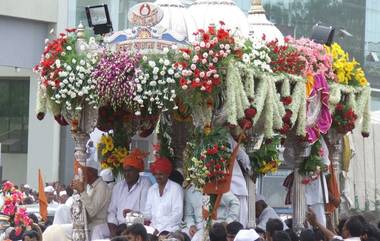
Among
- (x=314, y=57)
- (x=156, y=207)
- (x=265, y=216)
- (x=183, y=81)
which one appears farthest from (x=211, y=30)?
(x=265, y=216)

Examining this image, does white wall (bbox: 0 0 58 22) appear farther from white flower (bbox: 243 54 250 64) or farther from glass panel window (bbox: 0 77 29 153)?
white flower (bbox: 243 54 250 64)

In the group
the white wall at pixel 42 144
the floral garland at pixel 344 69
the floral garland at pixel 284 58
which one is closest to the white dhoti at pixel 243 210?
the floral garland at pixel 284 58

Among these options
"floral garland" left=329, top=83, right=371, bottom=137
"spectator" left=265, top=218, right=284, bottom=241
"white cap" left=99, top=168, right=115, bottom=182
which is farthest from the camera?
"white cap" left=99, top=168, right=115, bottom=182

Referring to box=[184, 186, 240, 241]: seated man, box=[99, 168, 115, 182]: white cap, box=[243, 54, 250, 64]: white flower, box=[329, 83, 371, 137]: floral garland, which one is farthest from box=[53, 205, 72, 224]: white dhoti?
box=[329, 83, 371, 137]: floral garland

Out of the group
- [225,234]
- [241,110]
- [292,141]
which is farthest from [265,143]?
[225,234]

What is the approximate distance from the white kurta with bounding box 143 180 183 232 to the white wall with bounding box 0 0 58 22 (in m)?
16.1

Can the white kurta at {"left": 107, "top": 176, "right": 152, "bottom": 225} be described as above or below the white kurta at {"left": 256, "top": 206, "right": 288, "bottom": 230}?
above

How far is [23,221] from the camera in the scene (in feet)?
44.5

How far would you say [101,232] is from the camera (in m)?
15.0

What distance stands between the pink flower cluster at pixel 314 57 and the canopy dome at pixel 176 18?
4.25 feet

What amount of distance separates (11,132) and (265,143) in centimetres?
2058

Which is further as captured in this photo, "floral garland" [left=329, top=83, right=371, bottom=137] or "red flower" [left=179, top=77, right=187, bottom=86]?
"floral garland" [left=329, top=83, right=371, bottom=137]

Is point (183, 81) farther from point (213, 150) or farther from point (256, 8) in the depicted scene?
point (256, 8)

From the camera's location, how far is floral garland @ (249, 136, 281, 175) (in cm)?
1565
